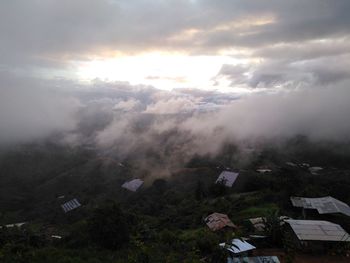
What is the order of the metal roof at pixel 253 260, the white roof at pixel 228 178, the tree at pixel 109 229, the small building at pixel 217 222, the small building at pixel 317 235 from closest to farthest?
1. the metal roof at pixel 253 260
2. the small building at pixel 317 235
3. the tree at pixel 109 229
4. the small building at pixel 217 222
5. the white roof at pixel 228 178

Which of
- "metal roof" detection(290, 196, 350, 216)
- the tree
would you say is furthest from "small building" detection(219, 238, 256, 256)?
"metal roof" detection(290, 196, 350, 216)

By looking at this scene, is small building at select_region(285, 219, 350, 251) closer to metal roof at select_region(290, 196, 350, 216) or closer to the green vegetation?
the green vegetation

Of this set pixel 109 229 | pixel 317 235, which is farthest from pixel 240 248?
pixel 109 229

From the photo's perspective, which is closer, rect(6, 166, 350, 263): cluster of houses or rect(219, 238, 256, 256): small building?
rect(6, 166, 350, 263): cluster of houses

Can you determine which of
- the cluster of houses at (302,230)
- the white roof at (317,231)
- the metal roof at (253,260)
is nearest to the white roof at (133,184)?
the cluster of houses at (302,230)

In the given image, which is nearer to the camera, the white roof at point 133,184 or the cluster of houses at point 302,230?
the cluster of houses at point 302,230

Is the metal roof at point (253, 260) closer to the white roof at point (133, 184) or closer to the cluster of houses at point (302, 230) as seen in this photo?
the cluster of houses at point (302, 230)

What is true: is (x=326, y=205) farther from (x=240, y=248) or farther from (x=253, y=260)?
(x=253, y=260)
